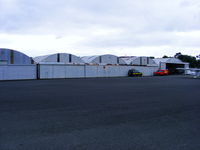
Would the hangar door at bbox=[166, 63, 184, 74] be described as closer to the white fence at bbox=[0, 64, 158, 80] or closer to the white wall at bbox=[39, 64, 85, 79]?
the white fence at bbox=[0, 64, 158, 80]

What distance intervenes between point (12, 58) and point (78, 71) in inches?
459

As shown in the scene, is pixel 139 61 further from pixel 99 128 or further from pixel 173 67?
pixel 99 128

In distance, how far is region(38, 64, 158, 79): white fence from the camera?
102 feet

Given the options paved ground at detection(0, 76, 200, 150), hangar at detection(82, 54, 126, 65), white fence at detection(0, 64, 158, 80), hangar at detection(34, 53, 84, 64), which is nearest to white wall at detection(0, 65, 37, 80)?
white fence at detection(0, 64, 158, 80)

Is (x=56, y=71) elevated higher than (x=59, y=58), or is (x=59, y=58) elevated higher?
(x=59, y=58)

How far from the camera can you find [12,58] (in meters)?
29.2

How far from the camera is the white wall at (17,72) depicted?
27.3m

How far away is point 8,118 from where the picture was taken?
5.85m

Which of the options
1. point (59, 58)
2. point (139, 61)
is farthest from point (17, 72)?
point (139, 61)

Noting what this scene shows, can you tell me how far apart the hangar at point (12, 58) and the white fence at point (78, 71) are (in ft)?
9.95

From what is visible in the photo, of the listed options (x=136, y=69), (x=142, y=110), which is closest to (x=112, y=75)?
(x=136, y=69)

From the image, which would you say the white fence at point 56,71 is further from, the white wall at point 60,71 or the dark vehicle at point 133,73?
the dark vehicle at point 133,73

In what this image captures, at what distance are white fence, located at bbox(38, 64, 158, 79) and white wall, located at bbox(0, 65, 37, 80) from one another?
1389 mm

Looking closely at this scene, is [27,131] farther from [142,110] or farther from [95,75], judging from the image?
[95,75]
